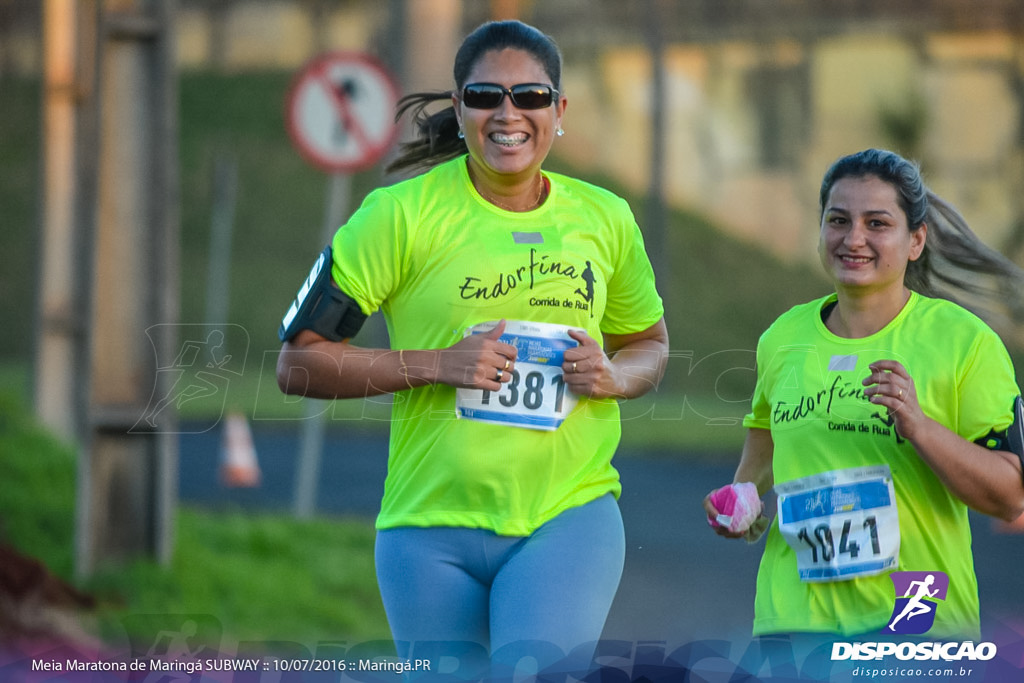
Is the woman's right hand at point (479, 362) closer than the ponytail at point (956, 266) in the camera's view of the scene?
Yes

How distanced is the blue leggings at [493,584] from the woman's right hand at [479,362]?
37 cm

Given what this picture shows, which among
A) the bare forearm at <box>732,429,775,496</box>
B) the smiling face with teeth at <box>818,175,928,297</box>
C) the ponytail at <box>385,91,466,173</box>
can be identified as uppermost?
the ponytail at <box>385,91,466,173</box>

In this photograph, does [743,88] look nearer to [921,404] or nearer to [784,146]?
[784,146]

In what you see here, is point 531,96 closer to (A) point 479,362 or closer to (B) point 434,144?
(B) point 434,144

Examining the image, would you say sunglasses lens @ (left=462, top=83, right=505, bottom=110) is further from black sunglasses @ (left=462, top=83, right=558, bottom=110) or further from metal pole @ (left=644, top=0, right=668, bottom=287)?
metal pole @ (left=644, top=0, right=668, bottom=287)

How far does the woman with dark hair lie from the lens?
145 inches

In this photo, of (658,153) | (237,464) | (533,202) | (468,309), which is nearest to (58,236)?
(237,464)

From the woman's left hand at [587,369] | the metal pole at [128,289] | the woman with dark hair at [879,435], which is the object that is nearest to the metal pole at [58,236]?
the metal pole at [128,289]

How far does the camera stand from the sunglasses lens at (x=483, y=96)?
3826mm

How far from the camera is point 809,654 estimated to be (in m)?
3.75

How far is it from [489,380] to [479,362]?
0.05 m

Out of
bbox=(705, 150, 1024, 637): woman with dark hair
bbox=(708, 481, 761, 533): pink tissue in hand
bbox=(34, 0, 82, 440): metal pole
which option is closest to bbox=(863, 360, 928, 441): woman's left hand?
bbox=(705, 150, 1024, 637): woman with dark hair

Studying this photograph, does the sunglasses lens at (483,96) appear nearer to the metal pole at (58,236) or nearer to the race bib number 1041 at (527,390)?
the race bib number 1041 at (527,390)

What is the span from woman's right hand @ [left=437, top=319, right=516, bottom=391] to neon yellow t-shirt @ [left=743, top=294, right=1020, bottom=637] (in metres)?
0.77
